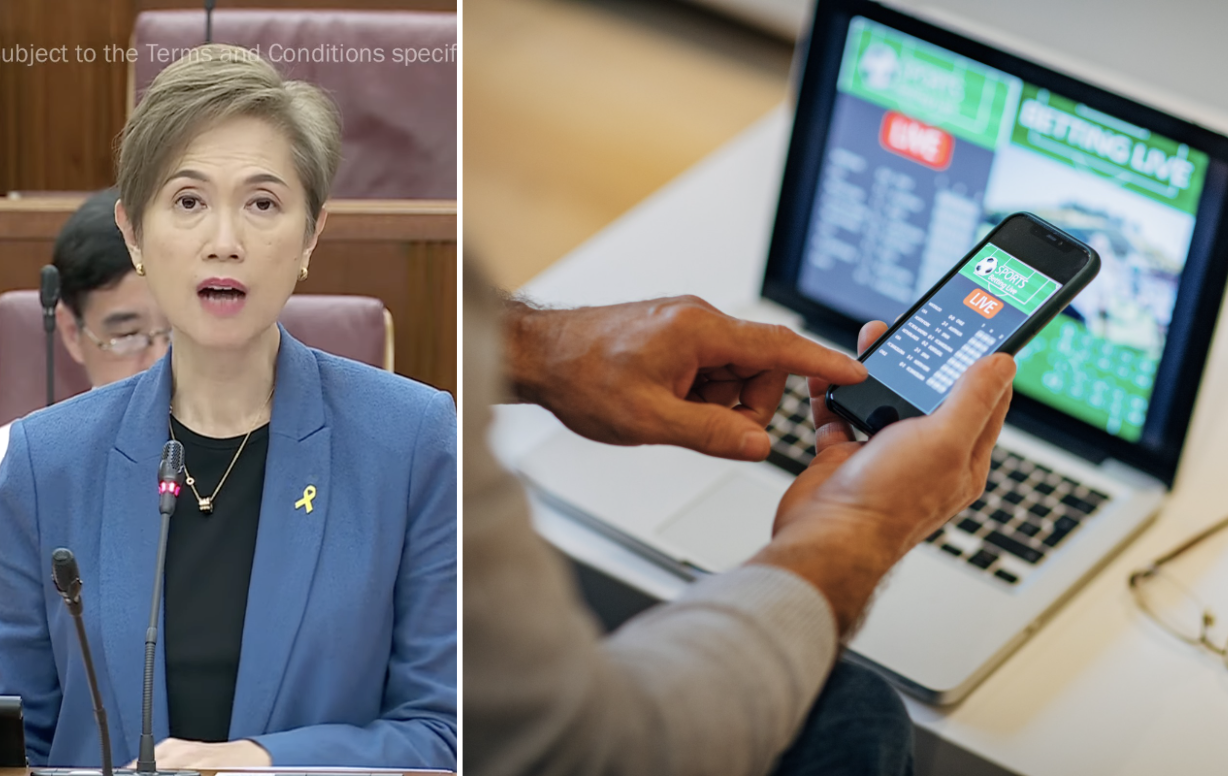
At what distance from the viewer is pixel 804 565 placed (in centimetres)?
114

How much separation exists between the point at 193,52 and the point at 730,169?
0.56 metres

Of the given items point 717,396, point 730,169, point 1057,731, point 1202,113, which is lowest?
point 1057,731

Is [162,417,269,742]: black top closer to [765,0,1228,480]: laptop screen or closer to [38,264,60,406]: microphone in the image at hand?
[38,264,60,406]: microphone

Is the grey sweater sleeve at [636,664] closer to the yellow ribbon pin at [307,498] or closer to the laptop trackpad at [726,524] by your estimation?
the laptop trackpad at [726,524]

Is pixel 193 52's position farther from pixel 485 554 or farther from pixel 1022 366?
pixel 1022 366

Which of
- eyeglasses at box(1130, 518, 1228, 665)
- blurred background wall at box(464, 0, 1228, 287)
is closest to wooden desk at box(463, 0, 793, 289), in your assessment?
blurred background wall at box(464, 0, 1228, 287)

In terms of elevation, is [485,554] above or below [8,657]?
above

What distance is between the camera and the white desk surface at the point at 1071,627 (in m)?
1.11

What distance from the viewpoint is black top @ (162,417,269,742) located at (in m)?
1.21

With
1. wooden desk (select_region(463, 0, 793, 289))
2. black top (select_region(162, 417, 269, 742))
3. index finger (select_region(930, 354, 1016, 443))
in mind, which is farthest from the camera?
wooden desk (select_region(463, 0, 793, 289))

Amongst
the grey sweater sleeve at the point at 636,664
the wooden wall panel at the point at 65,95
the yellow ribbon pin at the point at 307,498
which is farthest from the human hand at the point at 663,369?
the wooden wall panel at the point at 65,95

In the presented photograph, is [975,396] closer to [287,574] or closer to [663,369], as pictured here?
[663,369]

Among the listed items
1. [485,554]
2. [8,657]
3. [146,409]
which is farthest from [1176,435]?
[8,657]

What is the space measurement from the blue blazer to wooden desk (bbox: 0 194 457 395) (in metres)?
0.07
